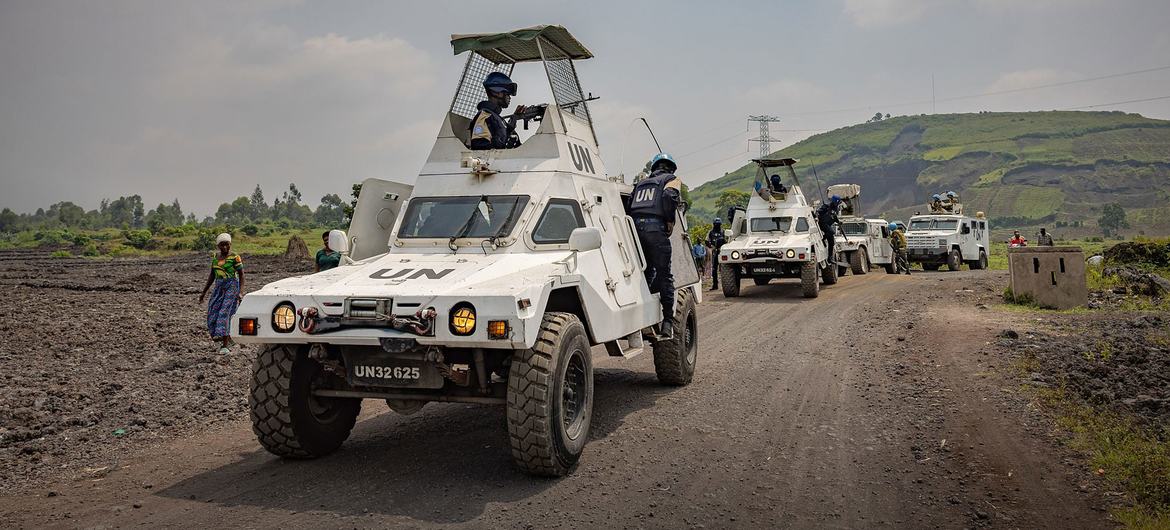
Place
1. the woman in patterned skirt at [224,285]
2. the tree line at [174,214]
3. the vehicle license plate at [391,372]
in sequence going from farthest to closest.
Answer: the tree line at [174,214]
the woman in patterned skirt at [224,285]
the vehicle license plate at [391,372]

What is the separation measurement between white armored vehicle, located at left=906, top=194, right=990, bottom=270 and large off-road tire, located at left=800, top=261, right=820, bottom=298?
1235 cm

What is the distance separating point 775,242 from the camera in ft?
58.2

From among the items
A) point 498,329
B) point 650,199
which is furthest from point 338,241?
point 650,199

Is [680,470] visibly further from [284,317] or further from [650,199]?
[650,199]

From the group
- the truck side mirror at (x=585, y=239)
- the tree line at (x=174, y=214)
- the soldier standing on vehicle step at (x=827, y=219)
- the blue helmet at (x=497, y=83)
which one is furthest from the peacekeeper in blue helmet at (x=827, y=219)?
the tree line at (x=174, y=214)

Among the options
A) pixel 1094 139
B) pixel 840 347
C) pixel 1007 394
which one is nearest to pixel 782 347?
pixel 840 347

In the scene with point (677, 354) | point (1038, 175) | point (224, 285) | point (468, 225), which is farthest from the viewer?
point (1038, 175)

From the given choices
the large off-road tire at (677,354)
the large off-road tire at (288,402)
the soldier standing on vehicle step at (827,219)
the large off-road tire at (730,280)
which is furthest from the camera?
the soldier standing on vehicle step at (827,219)

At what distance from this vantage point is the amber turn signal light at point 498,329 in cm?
454

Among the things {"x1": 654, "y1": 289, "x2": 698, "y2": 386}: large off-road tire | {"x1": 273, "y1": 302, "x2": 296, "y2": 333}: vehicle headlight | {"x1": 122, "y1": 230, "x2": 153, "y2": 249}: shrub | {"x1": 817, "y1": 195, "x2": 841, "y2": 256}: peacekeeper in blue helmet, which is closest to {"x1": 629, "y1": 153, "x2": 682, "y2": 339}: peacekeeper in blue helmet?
{"x1": 654, "y1": 289, "x2": 698, "y2": 386}: large off-road tire

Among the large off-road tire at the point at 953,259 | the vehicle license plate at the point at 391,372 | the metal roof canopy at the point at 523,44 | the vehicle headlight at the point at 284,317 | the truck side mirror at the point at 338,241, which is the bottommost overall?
the large off-road tire at the point at 953,259

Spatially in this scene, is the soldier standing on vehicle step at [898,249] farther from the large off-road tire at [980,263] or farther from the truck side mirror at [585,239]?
the truck side mirror at [585,239]

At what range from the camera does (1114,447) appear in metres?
5.24

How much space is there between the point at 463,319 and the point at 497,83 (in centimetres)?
Answer: 359
